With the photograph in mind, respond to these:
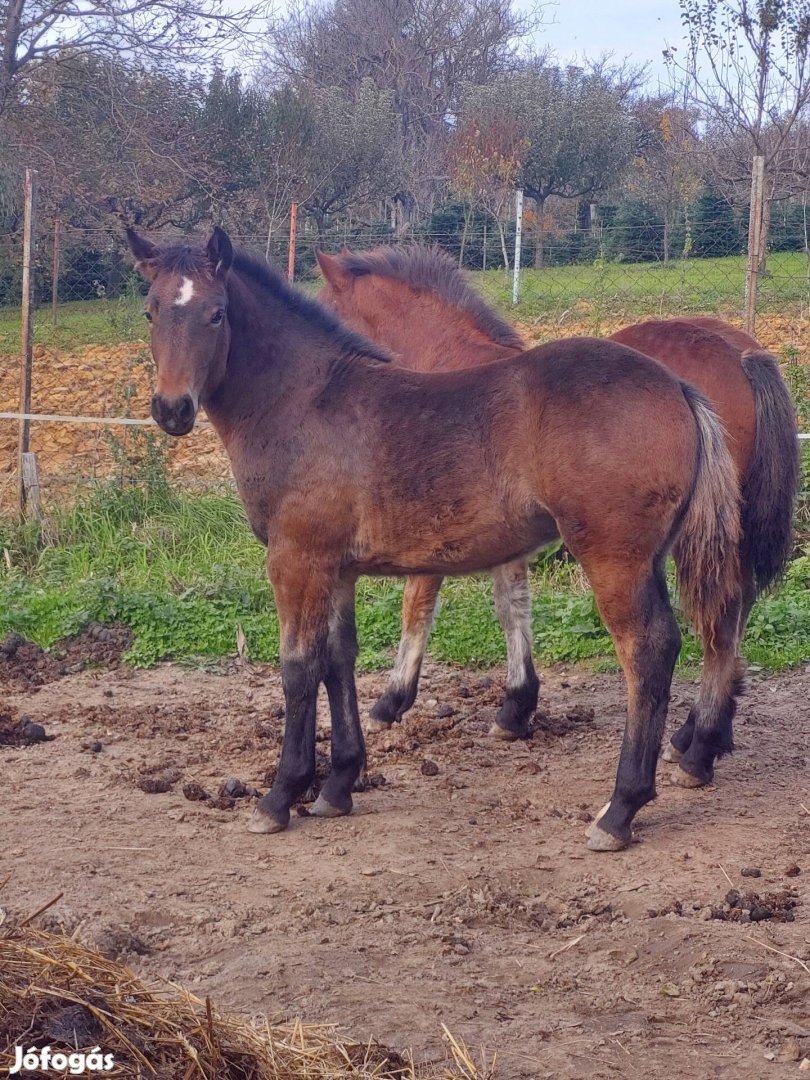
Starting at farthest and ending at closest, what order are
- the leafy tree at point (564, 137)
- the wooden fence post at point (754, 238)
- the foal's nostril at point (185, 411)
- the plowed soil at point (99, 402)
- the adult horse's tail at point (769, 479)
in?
the leafy tree at point (564, 137), the plowed soil at point (99, 402), the wooden fence post at point (754, 238), the adult horse's tail at point (769, 479), the foal's nostril at point (185, 411)

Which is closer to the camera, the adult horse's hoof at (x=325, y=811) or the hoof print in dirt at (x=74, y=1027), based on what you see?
the hoof print in dirt at (x=74, y=1027)

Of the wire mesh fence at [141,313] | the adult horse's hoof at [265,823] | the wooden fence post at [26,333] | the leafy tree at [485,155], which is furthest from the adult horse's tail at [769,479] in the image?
the leafy tree at [485,155]

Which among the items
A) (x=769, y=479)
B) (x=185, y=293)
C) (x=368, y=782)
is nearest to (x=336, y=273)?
(x=185, y=293)

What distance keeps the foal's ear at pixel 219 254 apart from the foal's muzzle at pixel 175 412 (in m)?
0.56

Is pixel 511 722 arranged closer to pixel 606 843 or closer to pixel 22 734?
pixel 606 843

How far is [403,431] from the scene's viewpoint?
14.1 ft

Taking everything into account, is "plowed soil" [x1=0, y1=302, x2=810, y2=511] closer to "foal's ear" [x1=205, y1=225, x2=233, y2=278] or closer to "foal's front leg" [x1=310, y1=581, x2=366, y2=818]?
"foal's ear" [x1=205, y1=225, x2=233, y2=278]

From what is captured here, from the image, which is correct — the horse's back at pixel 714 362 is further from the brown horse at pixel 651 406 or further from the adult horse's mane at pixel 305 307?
the adult horse's mane at pixel 305 307

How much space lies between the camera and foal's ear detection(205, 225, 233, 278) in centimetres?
430

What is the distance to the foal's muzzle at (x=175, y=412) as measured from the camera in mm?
4141

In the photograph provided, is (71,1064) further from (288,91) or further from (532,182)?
(532,182)

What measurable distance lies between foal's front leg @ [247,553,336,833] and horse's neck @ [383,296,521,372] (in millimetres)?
1775

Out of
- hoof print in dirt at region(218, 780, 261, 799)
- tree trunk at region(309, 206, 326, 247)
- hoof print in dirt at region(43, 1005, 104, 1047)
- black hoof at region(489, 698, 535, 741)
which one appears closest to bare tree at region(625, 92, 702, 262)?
tree trunk at region(309, 206, 326, 247)

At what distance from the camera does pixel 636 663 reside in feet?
13.5
